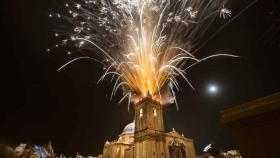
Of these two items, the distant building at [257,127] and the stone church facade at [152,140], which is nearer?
the distant building at [257,127]

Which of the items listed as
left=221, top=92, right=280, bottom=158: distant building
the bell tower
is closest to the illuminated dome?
the bell tower

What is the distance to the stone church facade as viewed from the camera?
140 feet

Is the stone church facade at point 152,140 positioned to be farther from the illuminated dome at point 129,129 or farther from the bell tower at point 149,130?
the illuminated dome at point 129,129

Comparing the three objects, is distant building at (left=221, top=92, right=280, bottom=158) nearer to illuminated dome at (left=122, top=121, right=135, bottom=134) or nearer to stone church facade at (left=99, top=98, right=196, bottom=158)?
stone church facade at (left=99, top=98, right=196, bottom=158)

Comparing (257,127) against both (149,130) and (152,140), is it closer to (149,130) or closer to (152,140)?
(152,140)

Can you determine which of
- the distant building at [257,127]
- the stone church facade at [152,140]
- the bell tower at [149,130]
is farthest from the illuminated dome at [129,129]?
the distant building at [257,127]

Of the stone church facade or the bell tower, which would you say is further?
the stone church facade

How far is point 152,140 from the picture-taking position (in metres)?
42.8

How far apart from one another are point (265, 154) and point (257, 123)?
877 millimetres

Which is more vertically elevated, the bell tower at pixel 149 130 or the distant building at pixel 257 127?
the bell tower at pixel 149 130

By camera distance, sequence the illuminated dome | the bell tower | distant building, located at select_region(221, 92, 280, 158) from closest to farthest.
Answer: distant building, located at select_region(221, 92, 280, 158) → the bell tower → the illuminated dome

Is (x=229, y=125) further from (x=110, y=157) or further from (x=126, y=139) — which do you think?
(x=126, y=139)

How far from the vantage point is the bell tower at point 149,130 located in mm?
42188

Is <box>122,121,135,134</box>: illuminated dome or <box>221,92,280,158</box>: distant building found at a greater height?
<box>122,121,135,134</box>: illuminated dome
